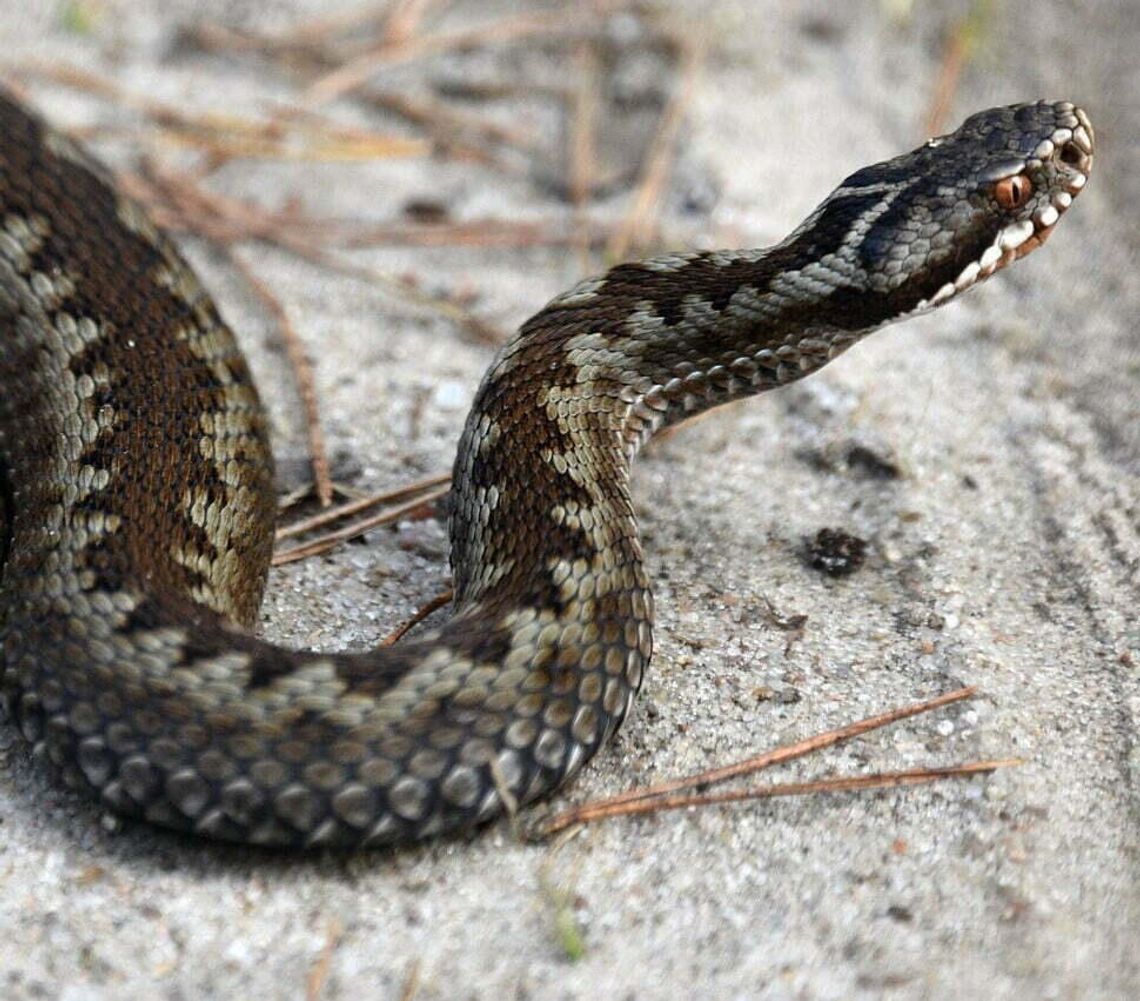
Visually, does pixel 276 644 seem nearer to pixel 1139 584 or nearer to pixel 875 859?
pixel 875 859

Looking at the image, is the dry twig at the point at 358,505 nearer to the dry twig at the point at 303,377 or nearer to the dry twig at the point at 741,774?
the dry twig at the point at 303,377

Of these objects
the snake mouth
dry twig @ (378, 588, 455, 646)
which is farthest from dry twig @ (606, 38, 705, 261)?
dry twig @ (378, 588, 455, 646)

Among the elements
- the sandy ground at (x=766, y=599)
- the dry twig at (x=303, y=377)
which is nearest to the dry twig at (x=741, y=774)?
the sandy ground at (x=766, y=599)

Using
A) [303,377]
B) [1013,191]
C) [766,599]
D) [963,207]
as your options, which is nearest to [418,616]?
[766,599]

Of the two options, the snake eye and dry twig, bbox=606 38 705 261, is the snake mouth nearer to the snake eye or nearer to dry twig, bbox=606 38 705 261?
the snake eye

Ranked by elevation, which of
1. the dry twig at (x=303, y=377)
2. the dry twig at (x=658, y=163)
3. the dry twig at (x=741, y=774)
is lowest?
the dry twig at (x=741, y=774)

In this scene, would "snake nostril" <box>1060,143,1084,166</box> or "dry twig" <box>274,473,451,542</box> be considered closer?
"snake nostril" <box>1060,143,1084,166</box>

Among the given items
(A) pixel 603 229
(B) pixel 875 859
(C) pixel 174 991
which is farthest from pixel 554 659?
(A) pixel 603 229
